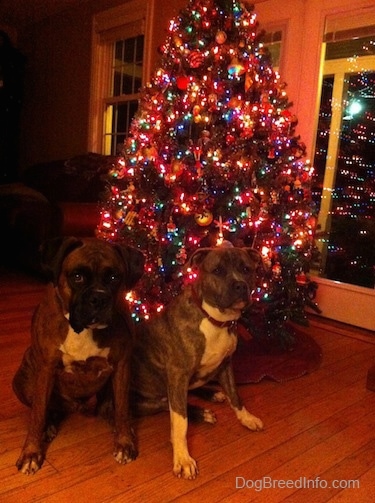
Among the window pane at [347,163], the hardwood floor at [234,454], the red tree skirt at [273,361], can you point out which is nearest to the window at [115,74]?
the window pane at [347,163]

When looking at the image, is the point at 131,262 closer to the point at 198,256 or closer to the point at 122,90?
the point at 198,256

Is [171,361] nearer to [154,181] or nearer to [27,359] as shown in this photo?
[27,359]

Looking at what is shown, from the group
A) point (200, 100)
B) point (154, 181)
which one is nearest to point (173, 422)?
point (154, 181)

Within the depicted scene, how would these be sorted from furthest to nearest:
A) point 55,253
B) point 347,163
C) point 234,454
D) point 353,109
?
point 347,163 < point 353,109 < point 234,454 < point 55,253

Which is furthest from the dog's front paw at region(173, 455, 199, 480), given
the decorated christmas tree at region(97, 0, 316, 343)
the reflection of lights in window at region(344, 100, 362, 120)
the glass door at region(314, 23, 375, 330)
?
the reflection of lights in window at region(344, 100, 362, 120)

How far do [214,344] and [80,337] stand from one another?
0.56 meters

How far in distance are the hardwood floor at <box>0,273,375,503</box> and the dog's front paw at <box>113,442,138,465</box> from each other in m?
0.03

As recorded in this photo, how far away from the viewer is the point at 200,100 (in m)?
2.96

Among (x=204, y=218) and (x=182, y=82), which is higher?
(x=182, y=82)

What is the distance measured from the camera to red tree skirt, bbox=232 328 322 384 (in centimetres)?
274

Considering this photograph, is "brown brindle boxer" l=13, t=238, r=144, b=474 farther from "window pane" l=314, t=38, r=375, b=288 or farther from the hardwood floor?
"window pane" l=314, t=38, r=375, b=288

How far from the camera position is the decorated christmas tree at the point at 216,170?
9.65 ft

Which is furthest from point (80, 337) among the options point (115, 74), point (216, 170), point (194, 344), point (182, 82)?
point (115, 74)

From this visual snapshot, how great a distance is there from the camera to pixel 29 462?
5.67 feet
